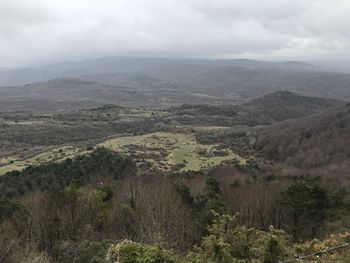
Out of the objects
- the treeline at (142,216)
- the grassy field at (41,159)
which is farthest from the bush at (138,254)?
the grassy field at (41,159)

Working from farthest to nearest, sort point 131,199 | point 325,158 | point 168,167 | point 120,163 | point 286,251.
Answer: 1. point 325,158
2. point 168,167
3. point 120,163
4. point 131,199
5. point 286,251

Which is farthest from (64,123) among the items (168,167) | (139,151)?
(168,167)

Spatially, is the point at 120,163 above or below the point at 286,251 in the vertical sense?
below

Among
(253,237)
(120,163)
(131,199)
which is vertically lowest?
(120,163)

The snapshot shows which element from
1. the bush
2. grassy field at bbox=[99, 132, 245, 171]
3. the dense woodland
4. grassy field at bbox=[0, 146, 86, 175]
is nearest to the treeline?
the dense woodland

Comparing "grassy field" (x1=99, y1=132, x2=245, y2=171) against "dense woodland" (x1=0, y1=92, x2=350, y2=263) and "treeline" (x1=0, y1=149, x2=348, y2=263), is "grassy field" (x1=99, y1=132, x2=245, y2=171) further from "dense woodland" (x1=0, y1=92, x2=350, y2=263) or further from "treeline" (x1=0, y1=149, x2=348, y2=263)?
"treeline" (x1=0, y1=149, x2=348, y2=263)

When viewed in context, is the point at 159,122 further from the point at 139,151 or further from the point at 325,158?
the point at 325,158
